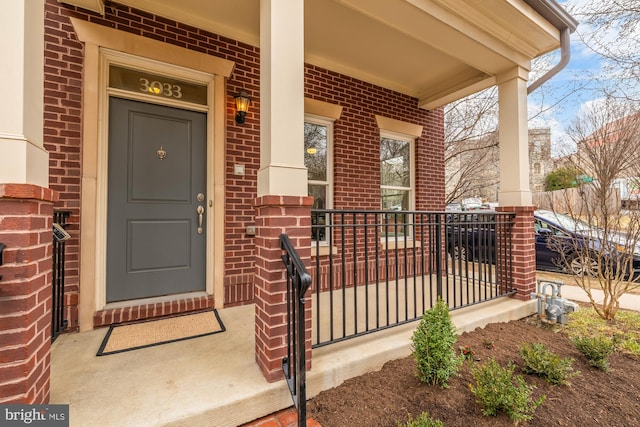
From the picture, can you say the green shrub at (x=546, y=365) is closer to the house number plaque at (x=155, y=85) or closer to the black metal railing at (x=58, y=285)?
the black metal railing at (x=58, y=285)

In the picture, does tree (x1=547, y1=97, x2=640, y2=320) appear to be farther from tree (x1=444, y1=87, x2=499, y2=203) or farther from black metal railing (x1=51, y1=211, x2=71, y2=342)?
black metal railing (x1=51, y1=211, x2=71, y2=342)

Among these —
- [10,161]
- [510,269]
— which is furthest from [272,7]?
[510,269]

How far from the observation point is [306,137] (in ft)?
12.5

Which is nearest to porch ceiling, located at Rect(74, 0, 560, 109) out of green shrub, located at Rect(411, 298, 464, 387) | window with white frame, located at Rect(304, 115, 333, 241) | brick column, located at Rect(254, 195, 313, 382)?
window with white frame, located at Rect(304, 115, 333, 241)

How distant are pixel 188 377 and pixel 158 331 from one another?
0.85 metres

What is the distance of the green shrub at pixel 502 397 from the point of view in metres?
1.50

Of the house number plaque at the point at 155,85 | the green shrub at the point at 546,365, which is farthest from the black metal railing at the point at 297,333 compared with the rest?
the house number plaque at the point at 155,85

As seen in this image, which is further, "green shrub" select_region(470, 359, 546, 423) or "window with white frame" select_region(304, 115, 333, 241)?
"window with white frame" select_region(304, 115, 333, 241)

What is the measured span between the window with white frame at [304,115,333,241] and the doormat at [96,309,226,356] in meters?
1.77

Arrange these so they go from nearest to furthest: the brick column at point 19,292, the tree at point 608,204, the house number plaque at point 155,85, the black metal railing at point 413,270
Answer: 1. the brick column at point 19,292
2. the black metal railing at point 413,270
3. the house number plaque at point 155,85
4. the tree at point 608,204

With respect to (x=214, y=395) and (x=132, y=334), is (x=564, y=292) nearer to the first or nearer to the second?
(x=214, y=395)

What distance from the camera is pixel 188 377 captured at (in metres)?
1.73

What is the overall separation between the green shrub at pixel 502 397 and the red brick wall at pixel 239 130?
2.23 m

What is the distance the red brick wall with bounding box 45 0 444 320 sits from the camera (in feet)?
7.82
